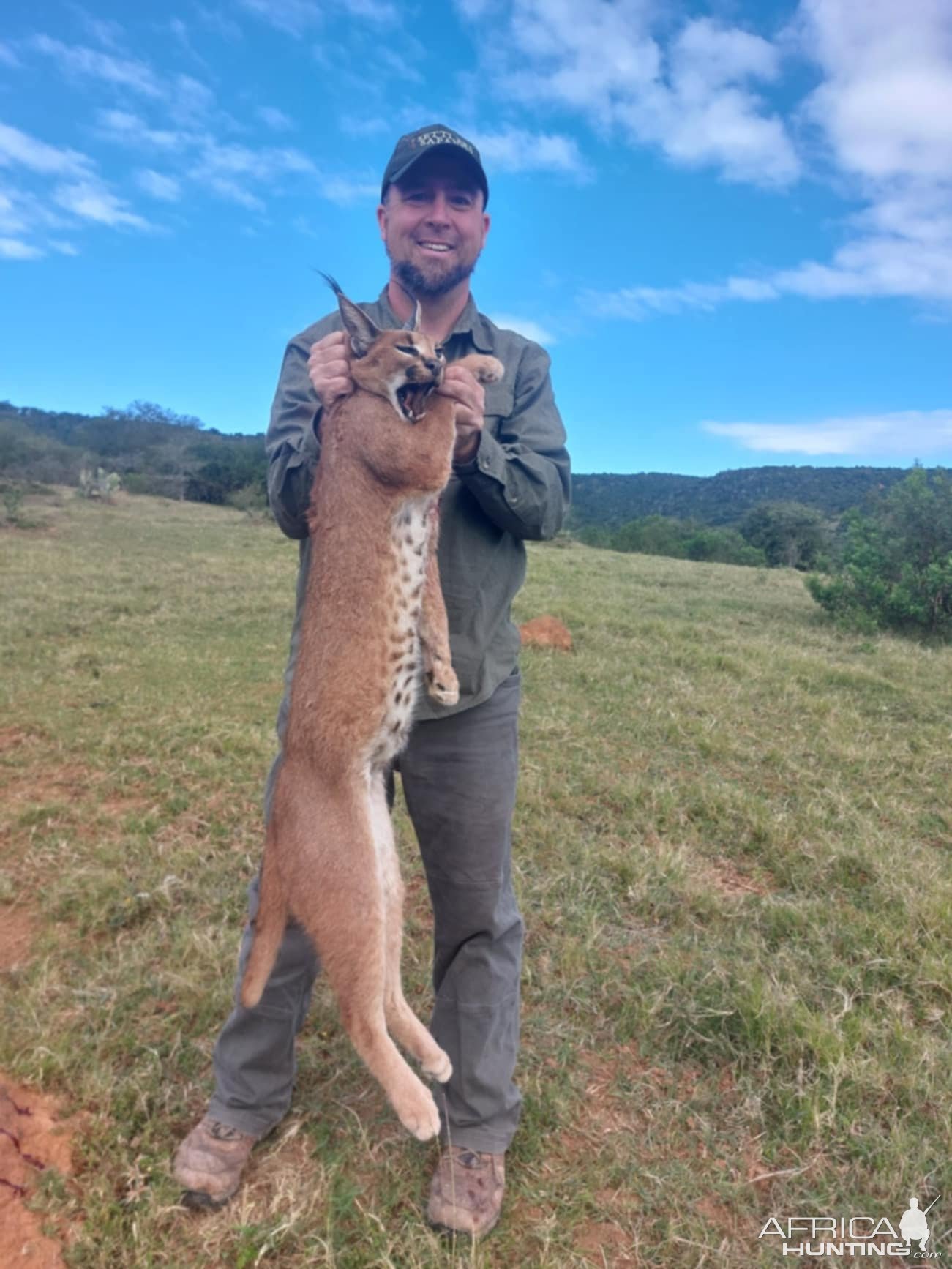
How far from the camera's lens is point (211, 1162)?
281 cm

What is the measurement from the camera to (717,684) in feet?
28.8

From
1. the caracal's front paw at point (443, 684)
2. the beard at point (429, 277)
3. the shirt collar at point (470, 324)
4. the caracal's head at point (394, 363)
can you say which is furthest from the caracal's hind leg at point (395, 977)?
the beard at point (429, 277)

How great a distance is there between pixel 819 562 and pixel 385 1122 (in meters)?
13.5

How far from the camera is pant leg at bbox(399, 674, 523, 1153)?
2986 mm

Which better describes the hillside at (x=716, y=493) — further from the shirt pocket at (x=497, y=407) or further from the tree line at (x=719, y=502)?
the shirt pocket at (x=497, y=407)

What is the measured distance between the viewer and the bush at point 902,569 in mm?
12602

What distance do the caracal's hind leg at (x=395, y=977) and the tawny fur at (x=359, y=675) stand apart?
0.06 metres

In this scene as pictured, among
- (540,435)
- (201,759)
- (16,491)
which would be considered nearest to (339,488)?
(540,435)

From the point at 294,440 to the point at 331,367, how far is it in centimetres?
45

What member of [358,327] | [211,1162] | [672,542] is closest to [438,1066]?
[211,1162]

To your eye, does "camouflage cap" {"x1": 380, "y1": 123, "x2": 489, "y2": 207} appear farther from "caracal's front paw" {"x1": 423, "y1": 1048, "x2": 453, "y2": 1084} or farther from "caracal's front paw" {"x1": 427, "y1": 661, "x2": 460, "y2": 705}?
"caracal's front paw" {"x1": 423, "y1": 1048, "x2": 453, "y2": 1084}

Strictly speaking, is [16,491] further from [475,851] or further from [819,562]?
[475,851]
